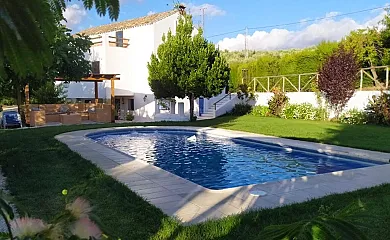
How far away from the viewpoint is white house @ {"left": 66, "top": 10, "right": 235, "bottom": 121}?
31.7 metres

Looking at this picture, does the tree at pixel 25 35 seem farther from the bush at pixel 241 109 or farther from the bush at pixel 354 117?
the bush at pixel 241 109

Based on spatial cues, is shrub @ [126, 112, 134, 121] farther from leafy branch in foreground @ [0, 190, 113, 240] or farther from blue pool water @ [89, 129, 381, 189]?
leafy branch in foreground @ [0, 190, 113, 240]

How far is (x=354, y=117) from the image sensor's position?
68.2 ft

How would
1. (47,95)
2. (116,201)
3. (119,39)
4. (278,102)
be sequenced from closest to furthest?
(116,201), (278,102), (47,95), (119,39)

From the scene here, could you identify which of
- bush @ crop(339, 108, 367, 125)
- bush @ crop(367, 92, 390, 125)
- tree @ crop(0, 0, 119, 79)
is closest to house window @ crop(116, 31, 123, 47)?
bush @ crop(339, 108, 367, 125)

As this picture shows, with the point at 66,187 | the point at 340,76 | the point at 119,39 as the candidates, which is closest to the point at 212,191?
the point at 66,187

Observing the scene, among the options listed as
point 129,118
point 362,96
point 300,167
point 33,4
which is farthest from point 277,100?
point 33,4

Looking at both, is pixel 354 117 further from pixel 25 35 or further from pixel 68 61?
pixel 25 35

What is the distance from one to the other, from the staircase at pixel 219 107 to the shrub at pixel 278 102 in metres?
4.23

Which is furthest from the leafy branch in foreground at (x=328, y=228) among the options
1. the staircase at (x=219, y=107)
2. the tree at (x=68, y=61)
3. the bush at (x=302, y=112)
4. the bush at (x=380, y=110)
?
the staircase at (x=219, y=107)

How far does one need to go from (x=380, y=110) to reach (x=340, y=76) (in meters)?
3.20

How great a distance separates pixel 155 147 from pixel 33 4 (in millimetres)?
14373

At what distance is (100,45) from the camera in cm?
3212

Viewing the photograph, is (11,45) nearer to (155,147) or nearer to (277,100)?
(155,147)
